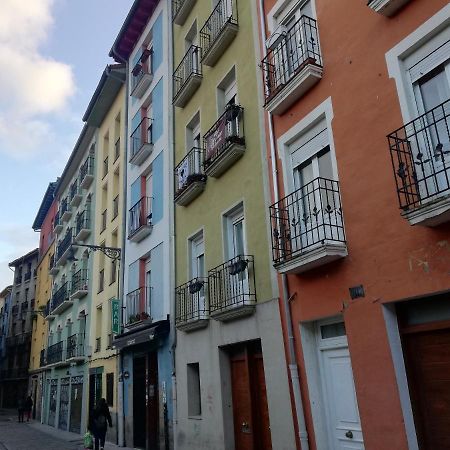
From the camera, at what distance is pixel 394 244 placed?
6.66 metres

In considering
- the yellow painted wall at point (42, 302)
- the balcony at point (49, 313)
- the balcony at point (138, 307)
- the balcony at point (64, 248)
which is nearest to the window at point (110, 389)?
the balcony at point (138, 307)

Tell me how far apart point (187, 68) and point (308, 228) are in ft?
25.7

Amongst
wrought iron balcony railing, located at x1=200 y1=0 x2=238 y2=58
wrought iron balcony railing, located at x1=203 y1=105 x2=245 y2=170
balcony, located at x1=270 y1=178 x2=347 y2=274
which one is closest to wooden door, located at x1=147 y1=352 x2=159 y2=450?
wrought iron balcony railing, located at x1=203 y1=105 x2=245 y2=170

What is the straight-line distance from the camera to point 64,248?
28.9 m

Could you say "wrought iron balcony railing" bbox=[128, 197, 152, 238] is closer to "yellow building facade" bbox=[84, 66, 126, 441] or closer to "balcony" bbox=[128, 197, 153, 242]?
"balcony" bbox=[128, 197, 153, 242]

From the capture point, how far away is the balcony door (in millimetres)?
6164

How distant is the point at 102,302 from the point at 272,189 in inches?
513

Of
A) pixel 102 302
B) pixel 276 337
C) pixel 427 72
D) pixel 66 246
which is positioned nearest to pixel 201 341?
pixel 276 337

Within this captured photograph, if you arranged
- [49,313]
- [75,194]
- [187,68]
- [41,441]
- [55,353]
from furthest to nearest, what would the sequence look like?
1. [49,313]
2. [75,194]
3. [55,353]
4. [41,441]
5. [187,68]

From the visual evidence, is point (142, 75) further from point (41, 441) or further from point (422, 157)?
point (41, 441)

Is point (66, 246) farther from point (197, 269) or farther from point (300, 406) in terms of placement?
point (300, 406)

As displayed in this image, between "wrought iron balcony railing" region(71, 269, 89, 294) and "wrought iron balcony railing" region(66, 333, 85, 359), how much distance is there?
219 centimetres

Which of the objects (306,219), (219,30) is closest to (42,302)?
(219,30)

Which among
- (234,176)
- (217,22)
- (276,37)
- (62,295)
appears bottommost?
(234,176)
